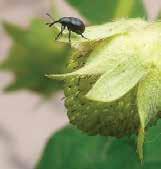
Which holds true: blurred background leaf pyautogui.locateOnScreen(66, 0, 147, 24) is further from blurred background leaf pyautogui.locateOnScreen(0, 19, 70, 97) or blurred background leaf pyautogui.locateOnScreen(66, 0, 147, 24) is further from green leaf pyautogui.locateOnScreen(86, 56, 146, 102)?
green leaf pyautogui.locateOnScreen(86, 56, 146, 102)

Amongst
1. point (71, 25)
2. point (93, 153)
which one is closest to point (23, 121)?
point (93, 153)

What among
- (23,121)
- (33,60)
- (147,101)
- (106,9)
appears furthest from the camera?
(23,121)

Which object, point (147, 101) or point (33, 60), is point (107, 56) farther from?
point (33, 60)

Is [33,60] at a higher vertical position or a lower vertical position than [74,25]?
lower

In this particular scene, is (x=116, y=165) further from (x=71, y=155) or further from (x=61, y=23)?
(x=61, y=23)

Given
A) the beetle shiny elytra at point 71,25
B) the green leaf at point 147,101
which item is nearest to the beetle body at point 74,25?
the beetle shiny elytra at point 71,25

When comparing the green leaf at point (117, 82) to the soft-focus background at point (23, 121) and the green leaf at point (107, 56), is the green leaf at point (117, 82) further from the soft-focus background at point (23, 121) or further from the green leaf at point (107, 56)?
the soft-focus background at point (23, 121)

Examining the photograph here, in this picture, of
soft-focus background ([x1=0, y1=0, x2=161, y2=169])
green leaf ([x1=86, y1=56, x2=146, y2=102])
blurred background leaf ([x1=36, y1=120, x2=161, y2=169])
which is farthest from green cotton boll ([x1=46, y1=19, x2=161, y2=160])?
soft-focus background ([x1=0, y1=0, x2=161, y2=169])

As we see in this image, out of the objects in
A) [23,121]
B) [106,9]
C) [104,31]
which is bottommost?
[23,121]
